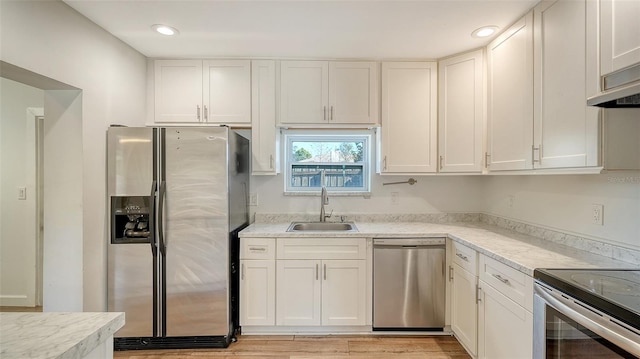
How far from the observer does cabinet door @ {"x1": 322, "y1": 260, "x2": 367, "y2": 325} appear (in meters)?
2.38

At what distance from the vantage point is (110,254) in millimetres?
2158

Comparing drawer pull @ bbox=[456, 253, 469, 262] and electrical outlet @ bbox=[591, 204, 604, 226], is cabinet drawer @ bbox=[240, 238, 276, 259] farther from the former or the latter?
electrical outlet @ bbox=[591, 204, 604, 226]

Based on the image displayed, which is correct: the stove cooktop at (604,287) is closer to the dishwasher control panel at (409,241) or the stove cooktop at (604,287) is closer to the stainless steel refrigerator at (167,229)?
the dishwasher control panel at (409,241)

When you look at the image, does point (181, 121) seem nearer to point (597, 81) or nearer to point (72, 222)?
point (72, 222)

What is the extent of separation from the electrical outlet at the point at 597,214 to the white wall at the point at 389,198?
48.6 inches

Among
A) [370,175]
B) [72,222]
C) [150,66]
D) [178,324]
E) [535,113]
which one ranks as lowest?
[178,324]

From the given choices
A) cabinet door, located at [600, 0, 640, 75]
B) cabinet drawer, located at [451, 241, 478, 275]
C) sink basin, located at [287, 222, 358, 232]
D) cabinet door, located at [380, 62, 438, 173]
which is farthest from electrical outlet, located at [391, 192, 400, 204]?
cabinet door, located at [600, 0, 640, 75]

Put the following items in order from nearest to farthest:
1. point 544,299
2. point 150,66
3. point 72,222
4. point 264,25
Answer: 1. point 544,299
2. point 72,222
3. point 264,25
4. point 150,66

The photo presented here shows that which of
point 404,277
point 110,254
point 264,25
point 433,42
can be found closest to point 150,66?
point 264,25

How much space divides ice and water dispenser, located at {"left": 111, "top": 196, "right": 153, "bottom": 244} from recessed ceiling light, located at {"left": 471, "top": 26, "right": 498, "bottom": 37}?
2789 mm

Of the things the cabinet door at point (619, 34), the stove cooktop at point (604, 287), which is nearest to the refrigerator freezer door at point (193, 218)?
the stove cooktop at point (604, 287)

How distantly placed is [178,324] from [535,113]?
2952 mm

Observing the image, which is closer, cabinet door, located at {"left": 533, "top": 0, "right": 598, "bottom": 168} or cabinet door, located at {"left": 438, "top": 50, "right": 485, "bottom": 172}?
cabinet door, located at {"left": 533, "top": 0, "right": 598, "bottom": 168}

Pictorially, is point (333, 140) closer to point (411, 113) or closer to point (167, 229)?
point (411, 113)
